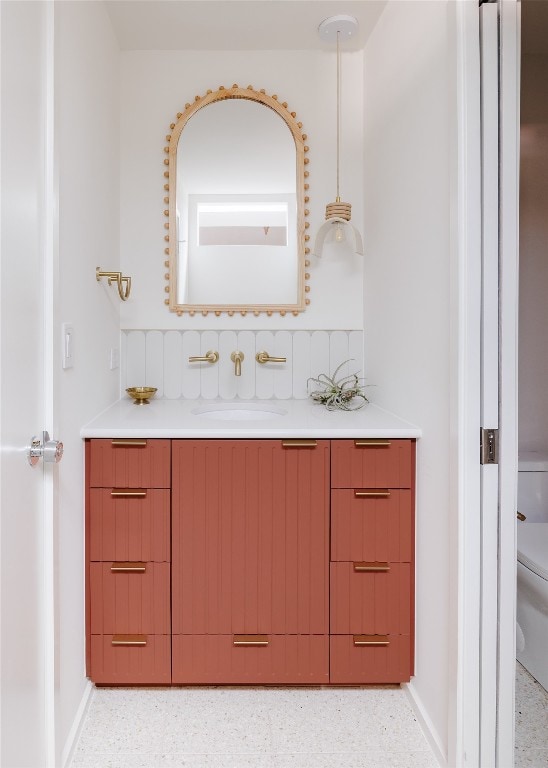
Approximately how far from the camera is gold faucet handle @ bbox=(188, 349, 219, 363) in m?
2.37

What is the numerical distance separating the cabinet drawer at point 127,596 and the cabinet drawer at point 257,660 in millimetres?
182

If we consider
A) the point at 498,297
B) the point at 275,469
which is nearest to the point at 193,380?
the point at 275,469

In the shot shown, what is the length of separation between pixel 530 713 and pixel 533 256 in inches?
72.4

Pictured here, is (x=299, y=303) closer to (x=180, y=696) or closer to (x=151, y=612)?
(x=151, y=612)

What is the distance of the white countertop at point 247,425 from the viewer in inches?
67.7

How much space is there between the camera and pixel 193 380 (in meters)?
2.46

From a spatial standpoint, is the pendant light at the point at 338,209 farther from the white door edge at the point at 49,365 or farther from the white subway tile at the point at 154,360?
the white door edge at the point at 49,365

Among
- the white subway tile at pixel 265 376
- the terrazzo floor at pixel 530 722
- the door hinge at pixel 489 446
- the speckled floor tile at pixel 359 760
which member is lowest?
the speckled floor tile at pixel 359 760

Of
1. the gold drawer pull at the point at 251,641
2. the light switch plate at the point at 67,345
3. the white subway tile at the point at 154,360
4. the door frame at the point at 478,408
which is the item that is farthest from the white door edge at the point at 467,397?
the white subway tile at the point at 154,360

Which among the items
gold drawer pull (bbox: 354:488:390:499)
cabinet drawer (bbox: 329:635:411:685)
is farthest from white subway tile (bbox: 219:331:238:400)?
cabinet drawer (bbox: 329:635:411:685)

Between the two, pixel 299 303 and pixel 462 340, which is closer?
pixel 462 340

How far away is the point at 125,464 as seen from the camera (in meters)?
1.74

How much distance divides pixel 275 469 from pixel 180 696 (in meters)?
0.83

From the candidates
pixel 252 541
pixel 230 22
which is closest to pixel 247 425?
pixel 252 541
